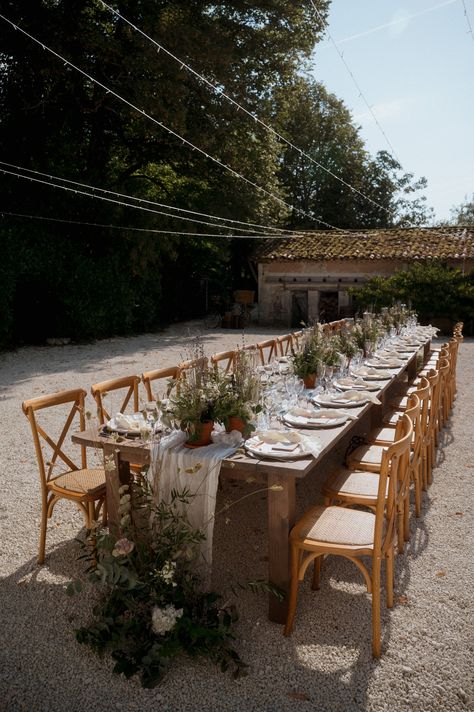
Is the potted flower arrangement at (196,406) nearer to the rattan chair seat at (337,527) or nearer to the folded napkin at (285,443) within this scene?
the folded napkin at (285,443)

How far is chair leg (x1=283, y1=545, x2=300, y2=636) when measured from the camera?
271cm

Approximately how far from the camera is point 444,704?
2.26 metres

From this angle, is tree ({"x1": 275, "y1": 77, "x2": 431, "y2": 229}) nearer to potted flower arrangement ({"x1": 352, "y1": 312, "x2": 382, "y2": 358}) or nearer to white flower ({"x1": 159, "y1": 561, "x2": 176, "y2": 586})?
potted flower arrangement ({"x1": 352, "y1": 312, "x2": 382, "y2": 358})

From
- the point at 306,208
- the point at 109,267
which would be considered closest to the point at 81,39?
the point at 109,267

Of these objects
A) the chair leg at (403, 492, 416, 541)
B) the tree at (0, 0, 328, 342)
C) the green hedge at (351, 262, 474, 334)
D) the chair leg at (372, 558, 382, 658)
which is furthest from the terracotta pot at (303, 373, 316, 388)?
the green hedge at (351, 262, 474, 334)

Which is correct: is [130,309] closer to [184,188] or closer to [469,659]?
[184,188]

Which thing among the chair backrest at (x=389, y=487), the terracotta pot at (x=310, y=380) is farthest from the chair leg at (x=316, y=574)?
the terracotta pot at (x=310, y=380)

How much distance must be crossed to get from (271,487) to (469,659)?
1.22 m

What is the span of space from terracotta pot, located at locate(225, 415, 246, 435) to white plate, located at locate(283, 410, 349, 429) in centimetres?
52

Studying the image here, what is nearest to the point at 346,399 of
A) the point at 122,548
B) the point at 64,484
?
the point at 64,484

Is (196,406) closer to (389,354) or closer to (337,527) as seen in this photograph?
(337,527)

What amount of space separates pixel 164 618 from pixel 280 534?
68 centimetres

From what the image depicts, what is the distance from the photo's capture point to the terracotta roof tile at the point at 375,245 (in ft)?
63.6

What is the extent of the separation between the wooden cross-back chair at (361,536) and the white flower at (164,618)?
1.96ft
